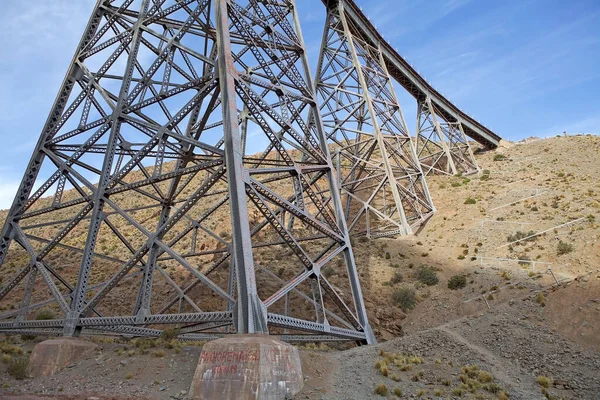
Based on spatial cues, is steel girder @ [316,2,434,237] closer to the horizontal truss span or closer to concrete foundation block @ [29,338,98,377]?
the horizontal truss span

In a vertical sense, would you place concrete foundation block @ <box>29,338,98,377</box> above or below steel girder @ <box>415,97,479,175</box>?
below

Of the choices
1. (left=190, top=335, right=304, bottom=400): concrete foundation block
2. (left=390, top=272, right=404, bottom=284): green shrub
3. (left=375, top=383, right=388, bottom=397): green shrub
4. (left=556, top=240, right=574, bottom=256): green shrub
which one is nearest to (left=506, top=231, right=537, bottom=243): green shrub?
(left=556, top=240, right=574, bottom=256): green shrub

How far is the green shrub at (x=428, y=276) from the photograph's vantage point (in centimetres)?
1526

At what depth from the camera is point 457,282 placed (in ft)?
48.0

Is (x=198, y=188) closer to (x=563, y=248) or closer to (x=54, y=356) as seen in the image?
(x=54, y=356)

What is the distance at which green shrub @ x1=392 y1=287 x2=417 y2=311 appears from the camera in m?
14.0

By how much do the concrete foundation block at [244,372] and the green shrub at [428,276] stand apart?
951 cm

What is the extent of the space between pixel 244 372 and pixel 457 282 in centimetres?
1030

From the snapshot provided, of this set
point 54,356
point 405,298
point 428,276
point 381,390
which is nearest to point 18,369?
point 54,356

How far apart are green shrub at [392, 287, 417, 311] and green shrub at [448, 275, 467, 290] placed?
1.32m

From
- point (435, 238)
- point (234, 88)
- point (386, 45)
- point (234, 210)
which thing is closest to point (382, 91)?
point (386, 45)

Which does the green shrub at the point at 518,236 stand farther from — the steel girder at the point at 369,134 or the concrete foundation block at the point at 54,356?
the concrete foundation block at the point at 54,356

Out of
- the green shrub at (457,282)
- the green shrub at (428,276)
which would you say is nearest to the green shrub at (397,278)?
the green shrub at (428,276)

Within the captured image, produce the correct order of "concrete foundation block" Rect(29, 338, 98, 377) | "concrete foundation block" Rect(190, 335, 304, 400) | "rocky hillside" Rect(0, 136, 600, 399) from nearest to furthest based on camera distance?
1. "concrete foundation block" Rect(190, 335, 304, 400)
2. "rocky hillside" Rect(0, 136, 600, 399)
3. "concrete foundation block" Rect(29, 338, 98, 377)
